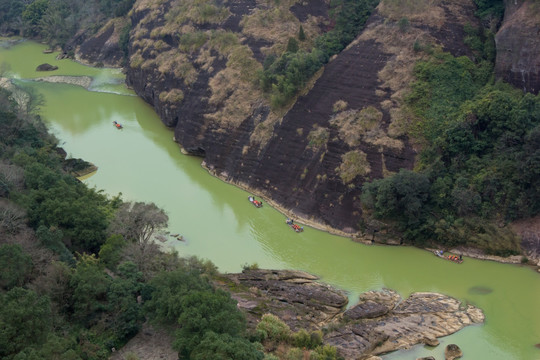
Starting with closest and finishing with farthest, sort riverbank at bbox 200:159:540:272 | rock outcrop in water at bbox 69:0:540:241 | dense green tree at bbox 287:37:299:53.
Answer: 1. riverbank at bbox 200:159:540:272
2. rock outcrop in water at bbox 69:0:540:241
3. dense green tree at bbox 287:37:299:53

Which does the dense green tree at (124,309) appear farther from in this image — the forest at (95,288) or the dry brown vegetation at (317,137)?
the dry brown vegetation at (317,137)

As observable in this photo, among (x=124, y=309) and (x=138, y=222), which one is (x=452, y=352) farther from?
(x=138, y=222)

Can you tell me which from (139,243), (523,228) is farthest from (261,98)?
(523,228)

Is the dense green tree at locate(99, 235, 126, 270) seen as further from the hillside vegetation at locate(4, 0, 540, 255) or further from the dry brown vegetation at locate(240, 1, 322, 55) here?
the dry brown vegetation at locate(240, 1, 322, 55)

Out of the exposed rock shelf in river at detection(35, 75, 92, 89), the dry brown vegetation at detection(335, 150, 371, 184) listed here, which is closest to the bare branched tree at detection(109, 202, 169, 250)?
the dry brown vegetation at detection(335, 150, 371, 184)

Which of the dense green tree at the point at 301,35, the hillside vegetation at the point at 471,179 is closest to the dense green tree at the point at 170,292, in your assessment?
the hillside vegetation at the point at 471,179

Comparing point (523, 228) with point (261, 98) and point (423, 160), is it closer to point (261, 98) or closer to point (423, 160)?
point (423, 160)
